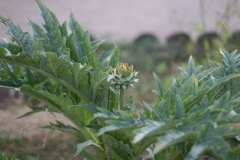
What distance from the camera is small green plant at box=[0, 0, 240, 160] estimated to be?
1.76 meters

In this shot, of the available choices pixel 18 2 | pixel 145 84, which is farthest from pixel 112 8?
pixel 145 84

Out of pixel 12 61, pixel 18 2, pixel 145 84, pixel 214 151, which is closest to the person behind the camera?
pixel 214 151

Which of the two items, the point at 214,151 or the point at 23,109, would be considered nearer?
the point at 214,151

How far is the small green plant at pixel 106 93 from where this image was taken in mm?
1757

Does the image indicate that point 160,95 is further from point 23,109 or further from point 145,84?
point 145,84

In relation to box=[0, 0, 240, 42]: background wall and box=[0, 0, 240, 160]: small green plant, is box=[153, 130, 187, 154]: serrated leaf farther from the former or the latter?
box=[0, 0, 240, 42]: background wall

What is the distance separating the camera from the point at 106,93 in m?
2.13

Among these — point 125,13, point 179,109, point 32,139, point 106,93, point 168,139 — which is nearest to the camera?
Answer: point 168,139

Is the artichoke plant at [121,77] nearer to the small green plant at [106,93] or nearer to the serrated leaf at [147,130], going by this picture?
the small green plant at [106,93]

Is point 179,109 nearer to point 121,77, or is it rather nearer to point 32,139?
point 121,77

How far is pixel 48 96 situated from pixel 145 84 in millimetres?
2603

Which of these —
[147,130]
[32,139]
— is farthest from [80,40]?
[32,139]

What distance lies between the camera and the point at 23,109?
3822mm

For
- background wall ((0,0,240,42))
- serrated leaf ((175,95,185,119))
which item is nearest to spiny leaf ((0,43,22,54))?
serrated leaf ((175,95,185,119))
